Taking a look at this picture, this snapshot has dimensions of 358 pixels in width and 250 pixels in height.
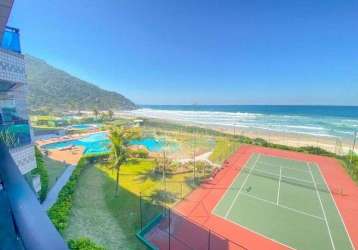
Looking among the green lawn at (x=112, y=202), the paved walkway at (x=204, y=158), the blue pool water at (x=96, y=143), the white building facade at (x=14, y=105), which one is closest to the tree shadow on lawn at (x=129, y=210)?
the green lawn at (x=112, y=202)

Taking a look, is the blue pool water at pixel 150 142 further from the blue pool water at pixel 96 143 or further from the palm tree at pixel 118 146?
the palm tree at pixel 118 146

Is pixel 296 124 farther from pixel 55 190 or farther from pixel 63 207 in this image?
pixel 63 207

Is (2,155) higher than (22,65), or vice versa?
(22,65)

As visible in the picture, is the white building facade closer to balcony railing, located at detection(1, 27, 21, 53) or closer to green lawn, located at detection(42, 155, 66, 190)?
balcony railing, located at detection(1, 27, 21, 53)

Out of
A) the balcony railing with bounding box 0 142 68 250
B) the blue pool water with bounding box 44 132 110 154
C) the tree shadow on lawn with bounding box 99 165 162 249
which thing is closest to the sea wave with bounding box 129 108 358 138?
the blue pool water with bounding box 44 132 110 154

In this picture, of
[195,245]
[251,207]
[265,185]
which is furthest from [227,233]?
[265,185]

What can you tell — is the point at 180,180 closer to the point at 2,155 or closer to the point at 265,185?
the point at 265,185
